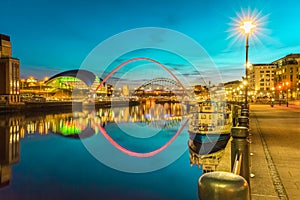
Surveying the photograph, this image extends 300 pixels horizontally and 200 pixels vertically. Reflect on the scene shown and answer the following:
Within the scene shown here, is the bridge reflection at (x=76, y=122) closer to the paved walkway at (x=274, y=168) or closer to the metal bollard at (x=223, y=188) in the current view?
the paved walkway at (x=274, y=168)

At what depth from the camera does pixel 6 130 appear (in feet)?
95.3

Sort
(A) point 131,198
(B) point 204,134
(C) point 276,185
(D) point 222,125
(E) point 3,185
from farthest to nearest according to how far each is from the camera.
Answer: (D) point 222,125 → (B) point 204,134 → (E) point 3,185 → (A) point 131,198 → (C) point 276,185

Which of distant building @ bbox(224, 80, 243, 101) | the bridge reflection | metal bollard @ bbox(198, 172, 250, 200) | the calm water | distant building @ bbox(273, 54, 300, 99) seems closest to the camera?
metal bollard @ bbox(198, 172, 250, 200)

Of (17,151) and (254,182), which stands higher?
(254,182)

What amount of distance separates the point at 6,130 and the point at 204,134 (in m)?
21.2

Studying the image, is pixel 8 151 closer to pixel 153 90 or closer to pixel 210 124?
pixel 210 124

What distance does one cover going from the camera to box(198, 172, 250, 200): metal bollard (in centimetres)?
178

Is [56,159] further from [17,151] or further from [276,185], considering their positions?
[276,185]

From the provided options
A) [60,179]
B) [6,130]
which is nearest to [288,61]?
[6,130]

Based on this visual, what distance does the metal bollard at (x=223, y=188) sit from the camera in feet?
5.84

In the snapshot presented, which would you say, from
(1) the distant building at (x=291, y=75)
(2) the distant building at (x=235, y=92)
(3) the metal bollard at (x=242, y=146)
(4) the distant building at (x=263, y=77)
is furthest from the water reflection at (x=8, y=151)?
(4) the distant building at (x=263, y=77)

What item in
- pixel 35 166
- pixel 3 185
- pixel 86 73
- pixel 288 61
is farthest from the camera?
pixel 86 73

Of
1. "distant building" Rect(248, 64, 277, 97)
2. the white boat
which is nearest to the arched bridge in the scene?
"distant building" Rect(248, 64, 277, 97)

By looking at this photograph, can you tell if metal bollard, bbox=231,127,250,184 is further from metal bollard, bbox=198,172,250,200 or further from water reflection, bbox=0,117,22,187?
water reflection, bbox=0,117,22,187
